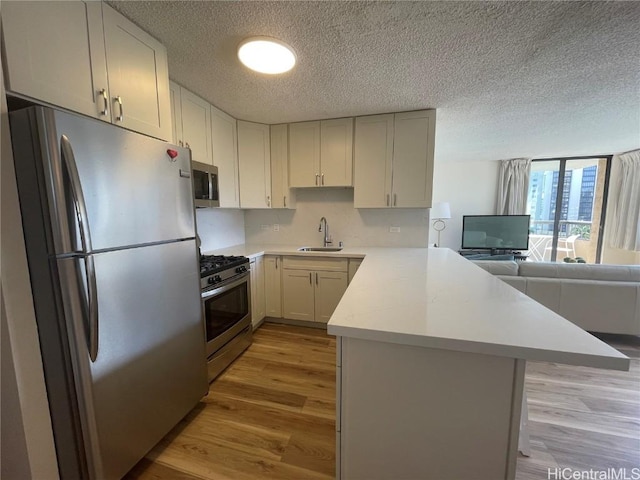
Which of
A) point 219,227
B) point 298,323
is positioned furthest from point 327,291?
point 219,227

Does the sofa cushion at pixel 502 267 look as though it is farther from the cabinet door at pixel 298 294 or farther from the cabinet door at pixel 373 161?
the cabinet door at pixel 298 294

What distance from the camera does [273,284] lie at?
307cm

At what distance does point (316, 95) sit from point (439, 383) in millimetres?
2340

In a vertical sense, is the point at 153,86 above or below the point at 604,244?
above

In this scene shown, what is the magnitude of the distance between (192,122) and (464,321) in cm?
250

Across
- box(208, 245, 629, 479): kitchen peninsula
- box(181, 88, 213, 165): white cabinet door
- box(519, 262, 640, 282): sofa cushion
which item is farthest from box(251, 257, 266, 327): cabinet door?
box(519, 262, 640, 282): sofa cushion

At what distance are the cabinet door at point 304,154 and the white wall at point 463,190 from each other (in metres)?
3.71

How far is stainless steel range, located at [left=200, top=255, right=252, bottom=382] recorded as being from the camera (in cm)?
197

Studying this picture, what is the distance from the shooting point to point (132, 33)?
144 centimetres

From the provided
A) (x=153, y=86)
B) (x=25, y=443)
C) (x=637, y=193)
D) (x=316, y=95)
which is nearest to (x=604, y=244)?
(x=637, y=193)

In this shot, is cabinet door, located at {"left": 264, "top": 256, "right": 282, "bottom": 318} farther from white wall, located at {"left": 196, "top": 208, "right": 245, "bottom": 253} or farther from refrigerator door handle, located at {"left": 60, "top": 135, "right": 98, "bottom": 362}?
refrigerator door handle, located at {"left": 60, "top": 135, "right": 98, "bottom": 362}

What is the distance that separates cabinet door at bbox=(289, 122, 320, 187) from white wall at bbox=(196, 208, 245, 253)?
3.16ft

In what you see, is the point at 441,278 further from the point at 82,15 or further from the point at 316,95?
the point at 82,15

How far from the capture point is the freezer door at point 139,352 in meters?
1.12
